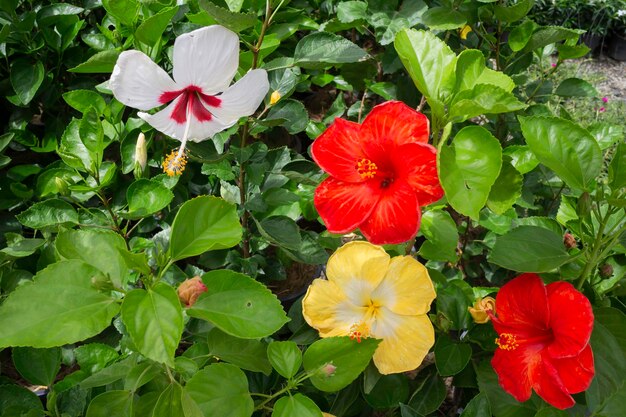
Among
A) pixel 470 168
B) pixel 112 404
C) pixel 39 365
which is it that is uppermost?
pixel 470 168

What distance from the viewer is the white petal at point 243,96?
88cm

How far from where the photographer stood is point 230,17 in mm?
864

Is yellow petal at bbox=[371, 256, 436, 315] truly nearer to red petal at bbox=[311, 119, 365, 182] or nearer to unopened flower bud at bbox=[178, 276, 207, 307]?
red petal at bbox=[311, 119, 365, 182]

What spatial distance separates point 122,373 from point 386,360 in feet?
1.21

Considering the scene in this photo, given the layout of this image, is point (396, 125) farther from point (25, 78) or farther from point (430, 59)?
point (25, 78)

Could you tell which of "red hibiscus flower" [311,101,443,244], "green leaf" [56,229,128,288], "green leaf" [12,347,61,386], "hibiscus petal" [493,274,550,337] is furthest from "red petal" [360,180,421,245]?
"green leaf" [12,347,61,386]

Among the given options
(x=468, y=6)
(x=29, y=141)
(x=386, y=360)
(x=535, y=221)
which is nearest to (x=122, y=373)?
(x=386, y=360)

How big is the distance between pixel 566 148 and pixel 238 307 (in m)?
0.49

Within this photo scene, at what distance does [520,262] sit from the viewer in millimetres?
839

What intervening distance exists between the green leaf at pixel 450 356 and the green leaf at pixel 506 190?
27 cm

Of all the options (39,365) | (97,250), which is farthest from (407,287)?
(39,365)

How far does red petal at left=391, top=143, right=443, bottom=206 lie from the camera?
0.73 meters

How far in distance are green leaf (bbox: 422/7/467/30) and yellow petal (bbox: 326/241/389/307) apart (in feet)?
2.13

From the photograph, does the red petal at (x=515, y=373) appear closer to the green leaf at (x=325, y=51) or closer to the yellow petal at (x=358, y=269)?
the yellow petal at (x=358, y=269)
